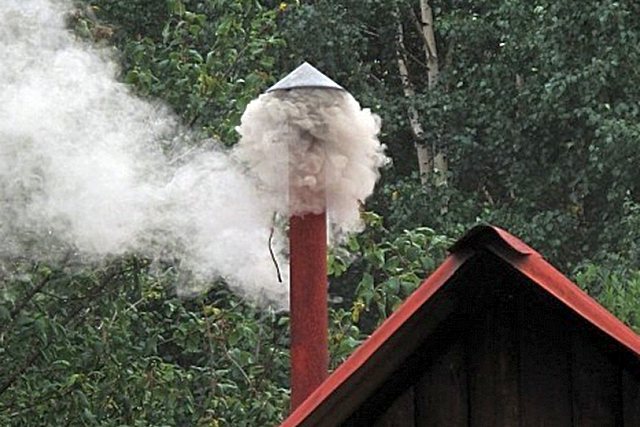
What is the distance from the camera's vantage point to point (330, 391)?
160 centimetres

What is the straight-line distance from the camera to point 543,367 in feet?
5.53

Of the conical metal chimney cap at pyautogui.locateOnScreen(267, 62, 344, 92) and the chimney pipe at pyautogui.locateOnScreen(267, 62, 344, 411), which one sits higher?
the conical metal chimney cap at pyautogui.locateOnScreen(267, 62, 344, 92)

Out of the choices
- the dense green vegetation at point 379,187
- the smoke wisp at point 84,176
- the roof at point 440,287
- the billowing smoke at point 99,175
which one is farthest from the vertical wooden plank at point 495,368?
the dense green vegetation at point 379,187

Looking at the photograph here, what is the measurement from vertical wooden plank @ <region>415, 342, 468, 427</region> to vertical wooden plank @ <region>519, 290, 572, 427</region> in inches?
2.9

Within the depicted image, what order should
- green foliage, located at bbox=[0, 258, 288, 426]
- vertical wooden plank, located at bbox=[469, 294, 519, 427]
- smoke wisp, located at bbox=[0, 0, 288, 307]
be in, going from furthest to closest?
green foliage, located at bbox=[0, 258, 288, 426] → smoke wisp, located at bbox=[0, 0, 288, 307] → vertical wooden plank, located at bbox=[469, 294, 519, 427]

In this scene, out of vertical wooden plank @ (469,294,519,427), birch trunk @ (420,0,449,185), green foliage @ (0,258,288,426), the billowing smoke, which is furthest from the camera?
birch trunk @ (420,0,449,185)

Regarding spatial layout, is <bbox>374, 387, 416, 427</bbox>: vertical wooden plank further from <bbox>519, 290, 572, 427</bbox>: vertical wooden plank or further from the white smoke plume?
the white smoke plume

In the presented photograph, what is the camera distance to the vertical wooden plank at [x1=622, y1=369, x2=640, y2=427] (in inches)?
65.2

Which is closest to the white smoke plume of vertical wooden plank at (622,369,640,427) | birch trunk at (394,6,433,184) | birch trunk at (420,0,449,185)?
vertical wooden plank at (622,369,640,427)

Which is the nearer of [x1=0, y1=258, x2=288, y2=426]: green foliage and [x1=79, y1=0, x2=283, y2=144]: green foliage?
[x1=0, y1=258, x2=288, y2=426]: green foliage

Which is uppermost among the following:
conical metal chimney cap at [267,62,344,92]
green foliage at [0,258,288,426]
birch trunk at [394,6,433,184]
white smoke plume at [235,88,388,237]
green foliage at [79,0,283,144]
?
birch trunk at [394,6,433,184]

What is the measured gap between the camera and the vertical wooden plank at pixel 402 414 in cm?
170

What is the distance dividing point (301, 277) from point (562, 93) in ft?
22.6

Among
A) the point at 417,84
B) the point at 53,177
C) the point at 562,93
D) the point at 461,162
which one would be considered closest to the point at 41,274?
the point at 53,177
